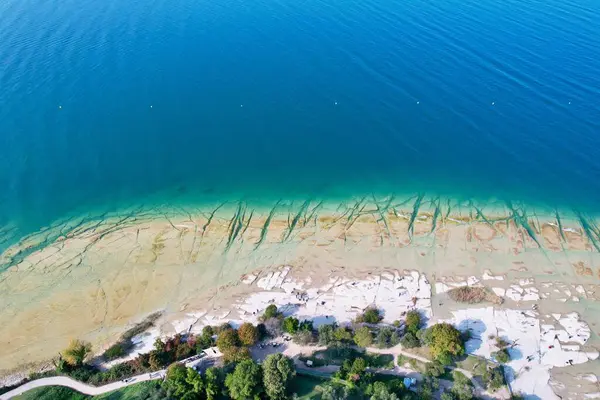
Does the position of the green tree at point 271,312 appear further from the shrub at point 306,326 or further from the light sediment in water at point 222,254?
the light sediment in water at point 222,254

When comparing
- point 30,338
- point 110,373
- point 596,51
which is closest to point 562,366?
point 110,373

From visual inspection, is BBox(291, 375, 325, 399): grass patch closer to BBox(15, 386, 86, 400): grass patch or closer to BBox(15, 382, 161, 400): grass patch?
BBox(15, 382, 161, 400): grass patch

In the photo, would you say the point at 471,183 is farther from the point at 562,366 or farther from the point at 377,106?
the point at 562,366

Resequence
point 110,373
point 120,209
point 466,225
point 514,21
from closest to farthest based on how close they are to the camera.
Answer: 1. point 110,373
2. point 466,225
3. point 120,209
4. point 514,21

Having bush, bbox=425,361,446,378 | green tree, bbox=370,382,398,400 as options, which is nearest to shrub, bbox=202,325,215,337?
green tree, bbox=370,382,398,400

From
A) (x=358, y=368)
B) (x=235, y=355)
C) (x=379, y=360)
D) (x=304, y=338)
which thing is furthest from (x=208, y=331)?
(x=379, y=360)

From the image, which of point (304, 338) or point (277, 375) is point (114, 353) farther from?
point (304, 338)

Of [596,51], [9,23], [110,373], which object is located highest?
[9,23]
